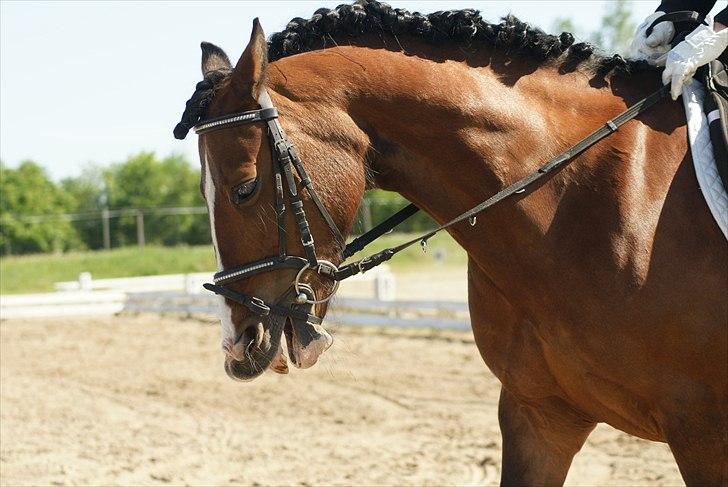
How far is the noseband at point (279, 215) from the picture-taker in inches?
108

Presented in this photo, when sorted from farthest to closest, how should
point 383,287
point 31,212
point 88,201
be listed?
point 88,201
point 31,212
point 383,287

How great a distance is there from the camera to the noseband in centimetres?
274

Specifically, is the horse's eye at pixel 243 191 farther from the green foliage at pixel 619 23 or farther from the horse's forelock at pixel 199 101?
the green foliage at pixel 619 23

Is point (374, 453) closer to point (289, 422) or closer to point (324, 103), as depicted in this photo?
point (289, 422)

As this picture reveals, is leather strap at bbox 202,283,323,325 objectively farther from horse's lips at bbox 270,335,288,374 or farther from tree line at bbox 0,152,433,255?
tree line at bbox 0,152,433,255

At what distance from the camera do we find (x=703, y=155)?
2873 mm

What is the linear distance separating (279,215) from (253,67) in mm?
463

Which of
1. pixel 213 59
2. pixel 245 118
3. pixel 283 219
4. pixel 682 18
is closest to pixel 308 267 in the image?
pixel 283 219

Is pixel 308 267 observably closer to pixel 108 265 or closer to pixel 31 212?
pixel 108 265

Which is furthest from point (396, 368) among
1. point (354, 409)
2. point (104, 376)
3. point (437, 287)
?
point (437, 287)

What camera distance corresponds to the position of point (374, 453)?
259 inches

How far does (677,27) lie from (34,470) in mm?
4952

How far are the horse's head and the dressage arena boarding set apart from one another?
87 centimetres

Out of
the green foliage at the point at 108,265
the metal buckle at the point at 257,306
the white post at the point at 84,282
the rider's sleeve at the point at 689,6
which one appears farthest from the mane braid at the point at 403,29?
the green foliage at the point at 108,265
